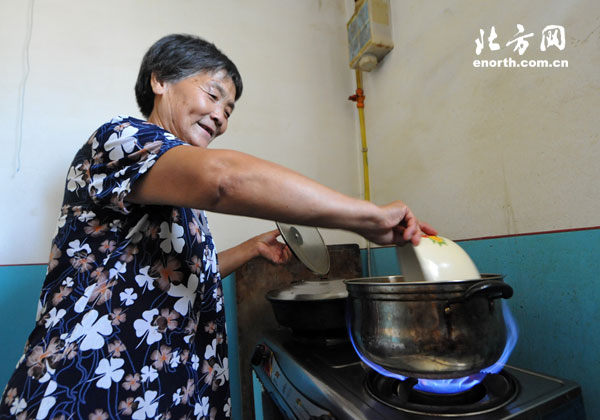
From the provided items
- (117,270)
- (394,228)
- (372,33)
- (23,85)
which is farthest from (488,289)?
(23,85)

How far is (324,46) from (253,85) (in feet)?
1.52

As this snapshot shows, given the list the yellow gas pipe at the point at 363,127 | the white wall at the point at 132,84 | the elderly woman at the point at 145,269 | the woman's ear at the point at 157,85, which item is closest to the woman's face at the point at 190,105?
the woman's ear at the point at 157,85

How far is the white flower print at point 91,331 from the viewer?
584 mm

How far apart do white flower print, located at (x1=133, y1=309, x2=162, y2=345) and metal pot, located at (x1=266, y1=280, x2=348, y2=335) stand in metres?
0.42

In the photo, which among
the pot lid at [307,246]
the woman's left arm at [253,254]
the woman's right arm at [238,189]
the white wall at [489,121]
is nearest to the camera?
the woman's right arm at [238,189]

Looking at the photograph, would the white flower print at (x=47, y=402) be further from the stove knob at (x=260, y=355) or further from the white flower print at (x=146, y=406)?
the stove knob at (x=260, y=355)

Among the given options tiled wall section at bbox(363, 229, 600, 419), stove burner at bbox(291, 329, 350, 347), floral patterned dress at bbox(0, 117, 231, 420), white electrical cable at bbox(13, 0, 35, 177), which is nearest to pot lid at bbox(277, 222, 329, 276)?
stove burner at bbox(291, 329, 350, 347)

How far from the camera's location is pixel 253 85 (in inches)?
62.8

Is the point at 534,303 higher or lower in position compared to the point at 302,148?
lower

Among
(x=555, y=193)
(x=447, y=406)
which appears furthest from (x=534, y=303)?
(x=447, y=406)

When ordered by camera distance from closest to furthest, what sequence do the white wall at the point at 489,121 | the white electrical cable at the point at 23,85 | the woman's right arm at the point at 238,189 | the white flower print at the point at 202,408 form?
the woman's right arm at the point at 238,189 → the white flower print at the point at 202,408 → the white wall at the point at 489,121 → the white electrical cable at the point at 23,85

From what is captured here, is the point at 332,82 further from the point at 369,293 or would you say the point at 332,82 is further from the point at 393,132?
the point at 369,293

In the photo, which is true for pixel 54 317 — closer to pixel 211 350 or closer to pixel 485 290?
pixel 211 350

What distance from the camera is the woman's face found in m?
0.82
